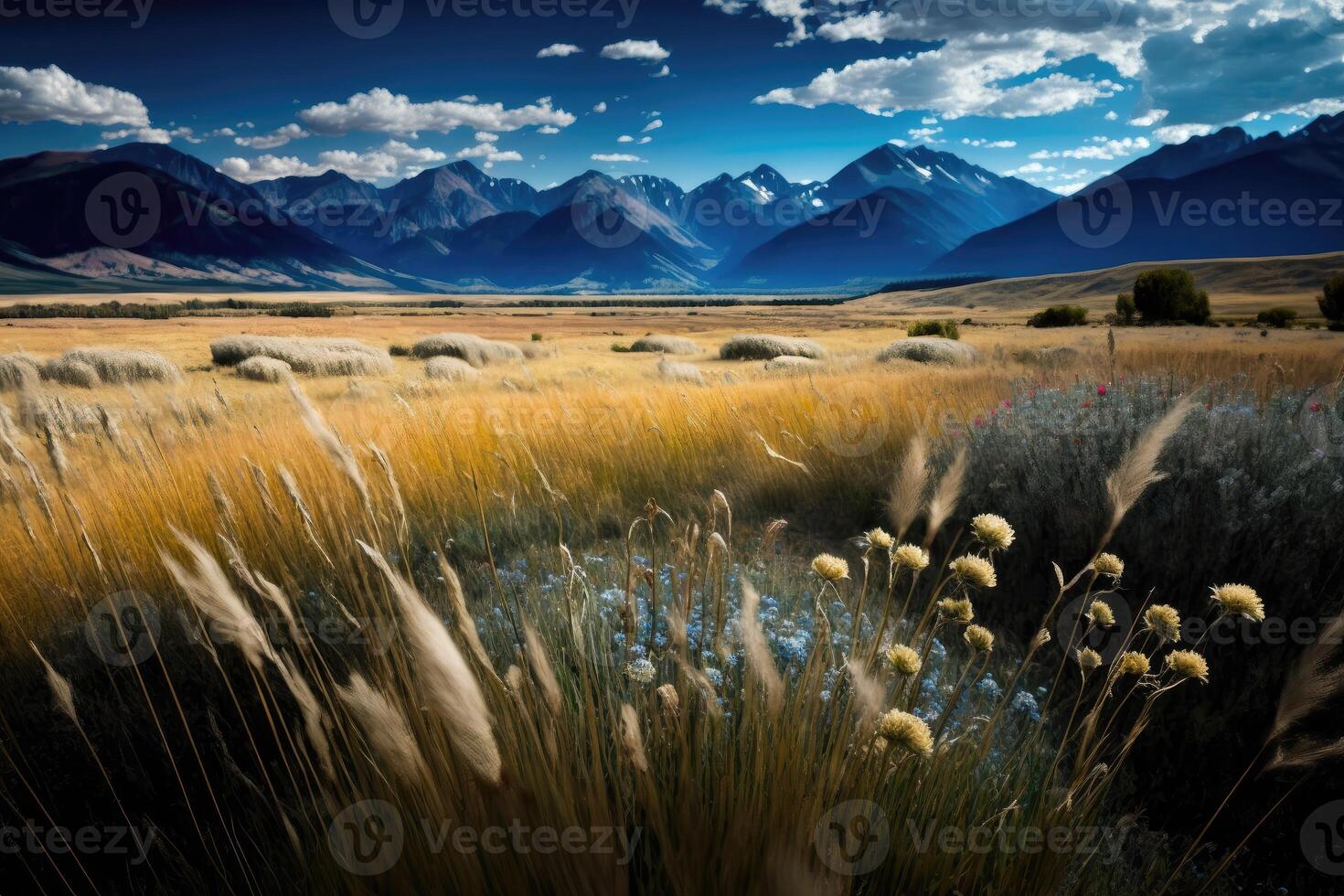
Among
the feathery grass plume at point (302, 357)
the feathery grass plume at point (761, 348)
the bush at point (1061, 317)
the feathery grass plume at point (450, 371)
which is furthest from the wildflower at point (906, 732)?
the bush at point (1061, 317)

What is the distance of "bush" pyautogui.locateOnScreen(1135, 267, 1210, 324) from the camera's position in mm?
43562

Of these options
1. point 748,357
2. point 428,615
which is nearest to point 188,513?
point 428,615

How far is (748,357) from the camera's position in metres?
25.6

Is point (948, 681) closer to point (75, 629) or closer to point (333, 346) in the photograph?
point (75, 629)

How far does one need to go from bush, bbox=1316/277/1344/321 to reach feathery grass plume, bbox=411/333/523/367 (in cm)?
4242

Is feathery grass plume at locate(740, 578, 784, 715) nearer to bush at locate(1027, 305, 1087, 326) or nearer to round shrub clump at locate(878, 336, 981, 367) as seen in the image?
round shrub clump at locate(878, 336, 981, 367)

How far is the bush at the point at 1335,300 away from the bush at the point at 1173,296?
24.3ft

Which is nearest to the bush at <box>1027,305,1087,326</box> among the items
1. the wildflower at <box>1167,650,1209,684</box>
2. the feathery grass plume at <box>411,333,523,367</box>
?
the feathery grass plume at <box>411,333,523,367</box>

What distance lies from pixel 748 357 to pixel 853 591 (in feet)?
→ 74.3

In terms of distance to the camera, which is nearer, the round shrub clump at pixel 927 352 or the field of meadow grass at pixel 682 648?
the field of meadow grass at pixel 682 648

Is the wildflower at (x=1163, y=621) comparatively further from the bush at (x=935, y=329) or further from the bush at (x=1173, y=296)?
the bush at (x=1173, y=296)

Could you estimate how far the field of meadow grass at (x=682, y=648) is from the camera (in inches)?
49.0

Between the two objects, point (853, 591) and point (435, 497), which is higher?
point (435, 497)

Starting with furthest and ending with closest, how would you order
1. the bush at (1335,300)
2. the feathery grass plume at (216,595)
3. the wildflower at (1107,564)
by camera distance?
the bush at (1335,300) → the wildflower at (1107,564) → the feathery grass plume at (216,595)
